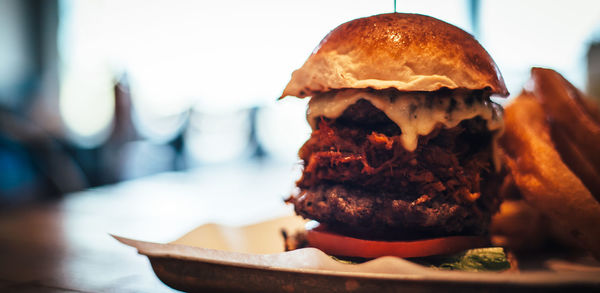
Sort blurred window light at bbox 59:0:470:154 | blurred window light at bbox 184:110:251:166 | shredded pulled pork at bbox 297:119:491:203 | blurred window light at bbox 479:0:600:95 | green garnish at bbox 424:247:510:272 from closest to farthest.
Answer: green garnish at bbox 424:247:510:272
shredded pulled pork at bbox 297:119:491:203
blurred window light at bbox 479:0:600:95
blurred window light at bbox 184:110:251:166
blurred window light at bbox 59:0:470:154

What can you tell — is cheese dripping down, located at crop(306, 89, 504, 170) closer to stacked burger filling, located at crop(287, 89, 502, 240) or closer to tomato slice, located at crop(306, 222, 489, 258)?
stacked burger filling, located at crop(287, 89, 502, 240)

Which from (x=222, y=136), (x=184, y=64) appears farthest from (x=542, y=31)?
(x=184, y=64)

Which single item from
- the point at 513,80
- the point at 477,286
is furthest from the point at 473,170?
the point at 513,80

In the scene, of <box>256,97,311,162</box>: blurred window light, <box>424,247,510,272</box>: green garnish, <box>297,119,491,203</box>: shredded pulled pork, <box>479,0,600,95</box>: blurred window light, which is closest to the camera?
<box>424,247,510,272</box>: green garnish

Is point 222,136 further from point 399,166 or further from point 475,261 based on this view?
point 475,261

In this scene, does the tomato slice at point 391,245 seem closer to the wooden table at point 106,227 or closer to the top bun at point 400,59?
the wooden table at point 106,227

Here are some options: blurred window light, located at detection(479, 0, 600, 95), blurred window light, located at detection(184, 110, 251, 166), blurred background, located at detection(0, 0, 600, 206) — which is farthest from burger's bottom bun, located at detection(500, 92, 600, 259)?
blurred window light, located at detection(184, 110, 251, 166)

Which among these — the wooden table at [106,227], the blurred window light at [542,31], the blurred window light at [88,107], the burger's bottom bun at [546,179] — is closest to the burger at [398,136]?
the burger's bottom bun at [546,179]

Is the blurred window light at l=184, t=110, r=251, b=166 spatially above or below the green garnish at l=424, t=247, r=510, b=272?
below
